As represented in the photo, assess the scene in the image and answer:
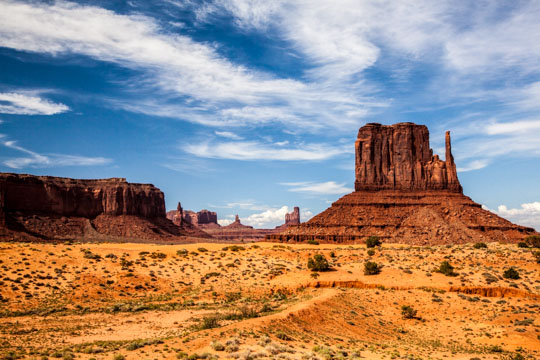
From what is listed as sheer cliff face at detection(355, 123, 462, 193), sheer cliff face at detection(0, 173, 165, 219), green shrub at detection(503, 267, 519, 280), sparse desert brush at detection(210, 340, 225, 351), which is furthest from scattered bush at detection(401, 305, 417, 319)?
sheer cliff face at detection(0, 173, 165, 219)

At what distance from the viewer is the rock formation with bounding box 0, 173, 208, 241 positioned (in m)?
120

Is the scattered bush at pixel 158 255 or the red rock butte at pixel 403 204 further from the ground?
the red rock butte at pixel 403 204

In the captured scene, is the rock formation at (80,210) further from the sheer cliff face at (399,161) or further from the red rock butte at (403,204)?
the sheer cliff face at (399,161)

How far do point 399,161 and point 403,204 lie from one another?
1811 centimetres

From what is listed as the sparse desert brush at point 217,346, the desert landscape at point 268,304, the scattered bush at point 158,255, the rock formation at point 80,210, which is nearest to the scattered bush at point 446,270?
the desert landscape at point 268,304

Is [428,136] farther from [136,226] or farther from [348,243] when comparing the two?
[136,226]

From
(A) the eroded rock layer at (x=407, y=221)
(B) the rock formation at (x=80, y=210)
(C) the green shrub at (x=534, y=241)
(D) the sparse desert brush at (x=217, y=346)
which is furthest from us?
(B) the rock formation at (x=80, y=210)

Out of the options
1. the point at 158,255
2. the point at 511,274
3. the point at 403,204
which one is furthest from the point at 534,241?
the point at 158,255

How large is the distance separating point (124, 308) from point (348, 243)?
6806 cm

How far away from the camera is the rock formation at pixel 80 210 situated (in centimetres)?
11975

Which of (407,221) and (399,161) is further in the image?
(399,161)

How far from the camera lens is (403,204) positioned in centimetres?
11506

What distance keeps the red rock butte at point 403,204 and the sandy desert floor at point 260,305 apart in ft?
144

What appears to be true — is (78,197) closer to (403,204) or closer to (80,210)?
(80,210)
